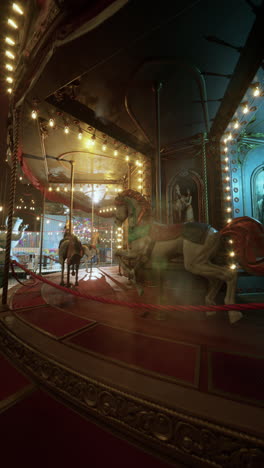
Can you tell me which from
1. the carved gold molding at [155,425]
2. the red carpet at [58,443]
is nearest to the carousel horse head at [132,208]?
the carved gold molding at [155,425]

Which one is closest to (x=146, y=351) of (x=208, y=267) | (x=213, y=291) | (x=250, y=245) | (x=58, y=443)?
(x=58, y=443)

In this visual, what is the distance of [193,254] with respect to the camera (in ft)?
9.42

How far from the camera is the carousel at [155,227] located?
1104mm

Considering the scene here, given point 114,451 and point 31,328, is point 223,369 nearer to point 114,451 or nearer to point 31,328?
point 114,451

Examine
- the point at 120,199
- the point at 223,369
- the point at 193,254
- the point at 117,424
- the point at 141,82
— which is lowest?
the point at 117,424

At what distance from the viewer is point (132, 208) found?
341cm

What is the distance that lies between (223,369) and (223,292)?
224 centimetres

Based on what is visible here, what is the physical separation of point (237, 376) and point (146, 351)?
764 mm

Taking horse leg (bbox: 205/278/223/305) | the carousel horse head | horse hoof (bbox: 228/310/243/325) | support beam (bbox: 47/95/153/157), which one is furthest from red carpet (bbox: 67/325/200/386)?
support beam (bbox: 47/95/153/157)

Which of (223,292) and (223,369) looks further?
(223,292)

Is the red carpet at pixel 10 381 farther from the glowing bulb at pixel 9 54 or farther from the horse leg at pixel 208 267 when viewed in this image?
the glowing bulb at pixel 9 54

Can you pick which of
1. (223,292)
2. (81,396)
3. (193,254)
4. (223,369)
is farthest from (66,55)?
(223,292)

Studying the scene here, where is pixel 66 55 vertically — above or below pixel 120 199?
above

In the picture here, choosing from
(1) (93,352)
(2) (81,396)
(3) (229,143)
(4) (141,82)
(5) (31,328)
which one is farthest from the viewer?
(3) (229,143)
